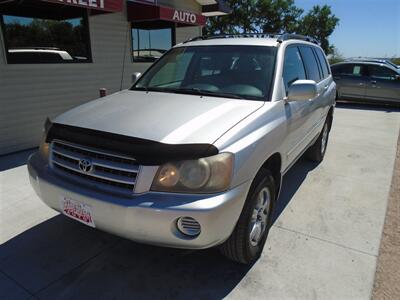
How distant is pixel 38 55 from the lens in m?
6.13

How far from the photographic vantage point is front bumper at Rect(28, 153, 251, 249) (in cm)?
206

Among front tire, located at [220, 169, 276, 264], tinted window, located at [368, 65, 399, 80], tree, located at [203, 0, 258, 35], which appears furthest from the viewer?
tree, located at [203, 0, 258, 35]

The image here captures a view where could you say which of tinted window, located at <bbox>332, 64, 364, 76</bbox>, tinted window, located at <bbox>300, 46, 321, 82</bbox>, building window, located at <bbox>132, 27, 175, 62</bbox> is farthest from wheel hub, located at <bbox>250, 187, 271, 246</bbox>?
tinted window, located at <bbox>332, 64, 364, 76</bbox>

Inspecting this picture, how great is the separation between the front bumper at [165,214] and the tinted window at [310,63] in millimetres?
2499

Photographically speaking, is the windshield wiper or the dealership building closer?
the windshield wiper

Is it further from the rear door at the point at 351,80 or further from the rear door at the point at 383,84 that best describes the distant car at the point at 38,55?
the rear door at the point at 383,84

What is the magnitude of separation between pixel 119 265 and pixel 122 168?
1020mm

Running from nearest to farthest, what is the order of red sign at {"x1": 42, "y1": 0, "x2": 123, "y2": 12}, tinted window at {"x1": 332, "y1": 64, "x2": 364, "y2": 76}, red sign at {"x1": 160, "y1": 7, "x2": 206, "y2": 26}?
red sign at {"x1": 42, "y1": 0, "x2": 123, "y2": 12} < red sign at {"x1": 160, "y1": 7, "x2": 206, "y2": 26} < tinted window at {"x1": 332, "y1": 64, "x2": 364, "y2": 76}

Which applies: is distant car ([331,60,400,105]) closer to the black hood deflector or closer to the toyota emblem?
the black hood deflector

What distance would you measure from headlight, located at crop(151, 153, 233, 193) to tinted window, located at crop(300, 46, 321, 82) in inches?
102

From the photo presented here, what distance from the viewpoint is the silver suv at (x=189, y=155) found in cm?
213

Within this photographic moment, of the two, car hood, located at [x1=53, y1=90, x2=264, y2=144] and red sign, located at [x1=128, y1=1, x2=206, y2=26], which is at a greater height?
red sign, located at [x1=128, y1=1, x2=206, y2=26]

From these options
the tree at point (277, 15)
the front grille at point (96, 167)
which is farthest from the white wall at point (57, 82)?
the tree at point (277, 15)

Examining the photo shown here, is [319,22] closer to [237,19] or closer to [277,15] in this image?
[277,15]
